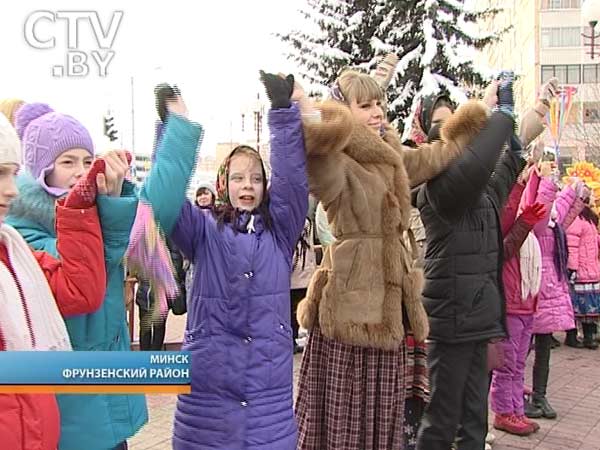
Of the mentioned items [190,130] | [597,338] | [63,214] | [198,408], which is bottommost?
[597,338]

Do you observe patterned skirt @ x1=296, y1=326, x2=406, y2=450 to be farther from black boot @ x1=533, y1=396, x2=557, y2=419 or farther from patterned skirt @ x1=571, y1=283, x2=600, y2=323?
patterned skirt @ x1=571, y1=283, x2=600, y2=323

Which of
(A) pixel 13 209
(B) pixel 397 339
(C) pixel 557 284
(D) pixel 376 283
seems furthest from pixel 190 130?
(C) pixel 557 284

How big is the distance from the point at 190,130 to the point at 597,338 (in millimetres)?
7309

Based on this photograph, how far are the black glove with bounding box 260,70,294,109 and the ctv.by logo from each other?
552 mm

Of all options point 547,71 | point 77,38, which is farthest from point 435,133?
point 547,71

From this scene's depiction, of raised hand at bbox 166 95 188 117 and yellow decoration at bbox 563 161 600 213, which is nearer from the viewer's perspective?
raised hand at bbox 166 95 188 117

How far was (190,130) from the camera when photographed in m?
2.28

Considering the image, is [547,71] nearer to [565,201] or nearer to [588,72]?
[588,72]

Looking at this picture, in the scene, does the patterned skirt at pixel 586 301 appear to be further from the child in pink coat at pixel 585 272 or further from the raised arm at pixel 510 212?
the raised arm at pixel 510 212

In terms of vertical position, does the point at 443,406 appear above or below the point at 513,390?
above

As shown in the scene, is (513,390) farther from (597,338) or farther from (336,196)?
(597,338)

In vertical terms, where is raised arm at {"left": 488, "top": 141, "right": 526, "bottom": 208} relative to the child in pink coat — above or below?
above

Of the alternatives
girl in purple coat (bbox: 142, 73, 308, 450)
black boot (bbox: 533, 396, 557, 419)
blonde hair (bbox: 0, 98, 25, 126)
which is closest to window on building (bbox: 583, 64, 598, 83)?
black boot (bbox: 533, 396, 557, 419)

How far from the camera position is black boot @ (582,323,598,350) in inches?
311
